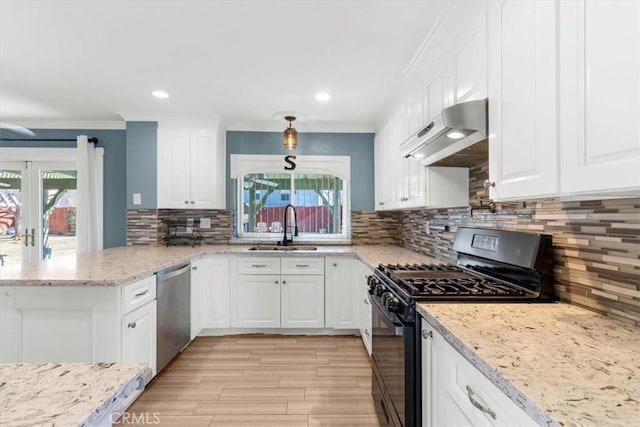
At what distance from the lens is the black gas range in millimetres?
1359

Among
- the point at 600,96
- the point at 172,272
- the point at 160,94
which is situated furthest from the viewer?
the point at 160,94

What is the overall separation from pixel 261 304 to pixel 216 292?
0.48 meters

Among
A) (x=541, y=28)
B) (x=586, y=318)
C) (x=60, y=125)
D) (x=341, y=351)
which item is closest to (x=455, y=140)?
(x=541, y=28)

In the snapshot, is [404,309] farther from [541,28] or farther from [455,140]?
[541,28]

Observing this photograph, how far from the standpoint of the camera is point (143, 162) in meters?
3.66

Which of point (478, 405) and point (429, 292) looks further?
point (429, 292)

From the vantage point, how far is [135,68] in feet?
8.06

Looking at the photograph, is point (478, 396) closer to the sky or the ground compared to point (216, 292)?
closer to the sky

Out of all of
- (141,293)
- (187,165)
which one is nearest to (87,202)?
(187,165)

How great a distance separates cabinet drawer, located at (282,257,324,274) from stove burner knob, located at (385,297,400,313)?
1833 millimetres

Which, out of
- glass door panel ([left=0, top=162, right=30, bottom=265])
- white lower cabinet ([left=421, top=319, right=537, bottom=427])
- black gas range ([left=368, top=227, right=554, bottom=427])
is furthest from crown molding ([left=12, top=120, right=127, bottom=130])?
white lower cabinet ([left=421, top=319, right=537, bottom=427])

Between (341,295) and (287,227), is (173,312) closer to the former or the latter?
(341,295)

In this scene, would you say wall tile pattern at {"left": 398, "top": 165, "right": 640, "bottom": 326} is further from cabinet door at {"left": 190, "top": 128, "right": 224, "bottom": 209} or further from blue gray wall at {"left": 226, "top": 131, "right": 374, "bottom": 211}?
cabinet door at {"left": 190, "top": 128, "right": 224, "bottom": 209}

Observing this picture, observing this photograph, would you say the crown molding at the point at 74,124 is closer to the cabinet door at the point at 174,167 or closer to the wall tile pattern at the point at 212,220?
the cabinet door at the point at 174,167
